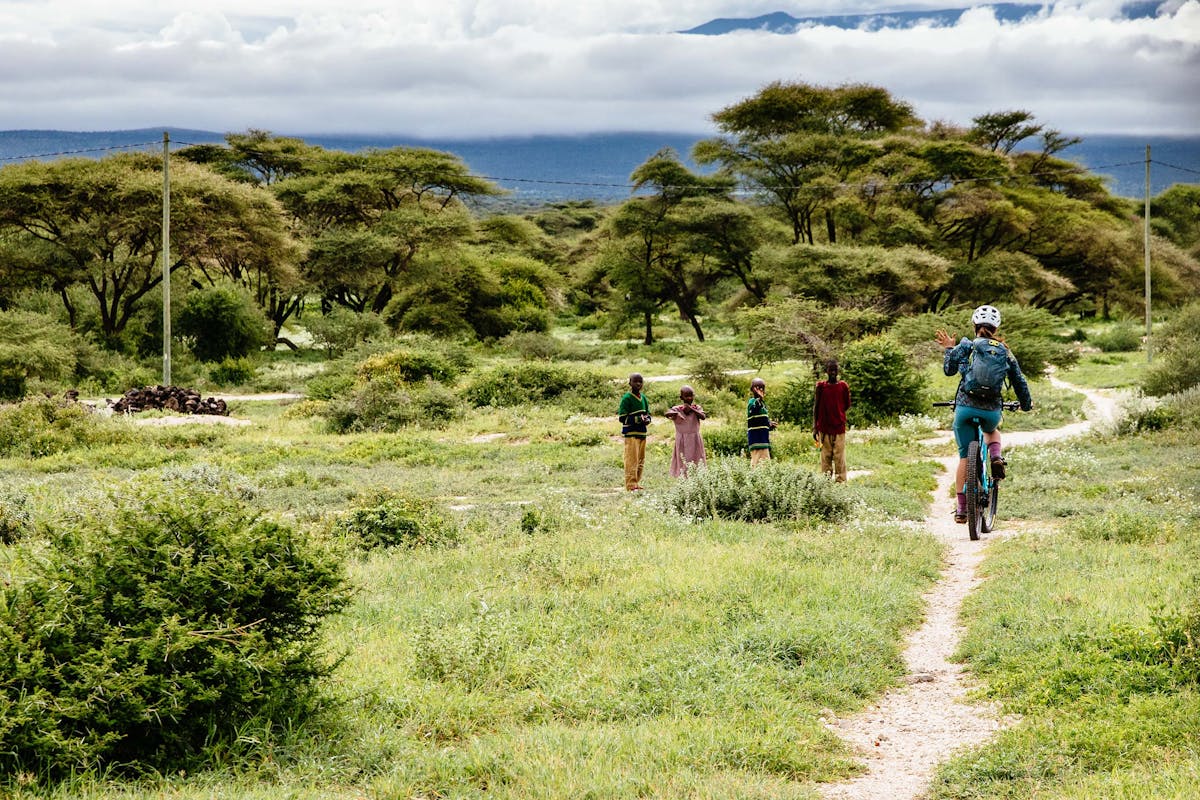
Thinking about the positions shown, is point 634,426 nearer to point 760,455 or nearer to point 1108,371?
point 760,455

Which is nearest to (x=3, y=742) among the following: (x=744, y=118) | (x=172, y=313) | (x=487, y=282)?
(x=172, y=313)

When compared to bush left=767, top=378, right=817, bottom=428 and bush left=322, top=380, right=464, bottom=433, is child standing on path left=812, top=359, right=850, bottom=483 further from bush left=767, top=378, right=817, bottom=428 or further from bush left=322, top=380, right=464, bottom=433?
bush left=322, top=380, right=464, bottom=433

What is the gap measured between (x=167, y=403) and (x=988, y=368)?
19.9 metres

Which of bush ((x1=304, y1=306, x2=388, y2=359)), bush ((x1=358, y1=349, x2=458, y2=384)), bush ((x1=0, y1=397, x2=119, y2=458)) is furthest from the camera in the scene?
bush ((x1=304, y1=306, x2=388, y2=359))

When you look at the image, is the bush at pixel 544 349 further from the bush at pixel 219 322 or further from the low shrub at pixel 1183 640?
the low shrub at pixel 1183 640

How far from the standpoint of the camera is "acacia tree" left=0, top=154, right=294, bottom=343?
32.6m

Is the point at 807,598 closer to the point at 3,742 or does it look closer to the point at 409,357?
the point at 3,742

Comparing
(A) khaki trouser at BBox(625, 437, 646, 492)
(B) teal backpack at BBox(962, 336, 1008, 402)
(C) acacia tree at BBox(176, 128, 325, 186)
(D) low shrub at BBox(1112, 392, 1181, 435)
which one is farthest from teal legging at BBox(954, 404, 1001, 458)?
(C) acacia tree at BBox(176, 128, 325, 186)

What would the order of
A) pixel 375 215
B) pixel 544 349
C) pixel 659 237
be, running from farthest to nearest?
pixel 659 237 → pixel 375 215 → pixel 544 349

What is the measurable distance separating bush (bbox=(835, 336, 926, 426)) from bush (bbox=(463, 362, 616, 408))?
5.42 m

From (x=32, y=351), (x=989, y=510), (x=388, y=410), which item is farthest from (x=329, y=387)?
(x=989, y=510)

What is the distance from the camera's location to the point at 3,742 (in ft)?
14.1

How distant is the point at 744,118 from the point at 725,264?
715 centimetres

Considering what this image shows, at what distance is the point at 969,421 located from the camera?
375 inches
